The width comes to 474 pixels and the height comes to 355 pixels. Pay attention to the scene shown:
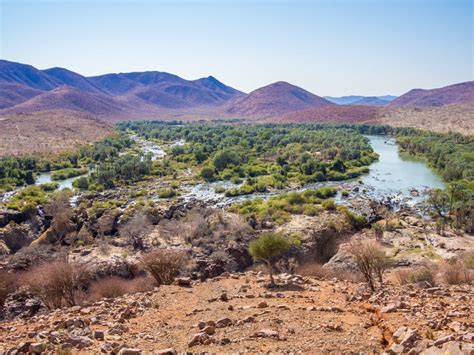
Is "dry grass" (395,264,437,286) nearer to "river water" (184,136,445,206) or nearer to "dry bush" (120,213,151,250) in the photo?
"dry bush" (120,213,151,250)

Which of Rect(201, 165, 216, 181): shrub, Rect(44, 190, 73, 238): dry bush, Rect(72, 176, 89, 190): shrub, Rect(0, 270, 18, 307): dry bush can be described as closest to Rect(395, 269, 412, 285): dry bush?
Rect(0, 270, 18, 307): dry bush

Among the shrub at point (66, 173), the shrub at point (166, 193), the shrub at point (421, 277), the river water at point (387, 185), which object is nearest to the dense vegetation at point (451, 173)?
the river water at point (387, 185)

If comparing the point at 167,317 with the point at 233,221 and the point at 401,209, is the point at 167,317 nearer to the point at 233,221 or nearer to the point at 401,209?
the point at 233,221

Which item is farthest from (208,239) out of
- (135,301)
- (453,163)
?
(453,163)

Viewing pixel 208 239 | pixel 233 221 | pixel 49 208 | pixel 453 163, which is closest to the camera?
pixel 208 239

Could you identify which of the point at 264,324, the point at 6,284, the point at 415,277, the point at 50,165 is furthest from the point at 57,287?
the point at 50,165

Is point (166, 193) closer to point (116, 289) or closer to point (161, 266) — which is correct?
point (161, 266)
